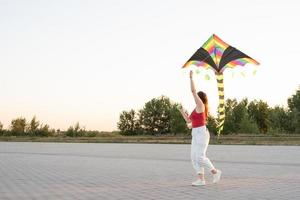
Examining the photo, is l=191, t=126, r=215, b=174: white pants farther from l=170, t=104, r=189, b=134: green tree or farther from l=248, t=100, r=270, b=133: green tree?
l=248, t=100, r=270, b=133: green tree

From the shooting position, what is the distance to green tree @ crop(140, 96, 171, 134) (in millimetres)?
85062

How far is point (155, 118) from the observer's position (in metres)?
85.9

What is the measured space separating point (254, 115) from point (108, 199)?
77078 mm

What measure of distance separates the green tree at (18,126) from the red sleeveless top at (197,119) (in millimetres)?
49339

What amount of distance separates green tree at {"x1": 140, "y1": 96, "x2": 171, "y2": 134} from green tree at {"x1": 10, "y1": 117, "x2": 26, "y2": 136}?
29.4 meters

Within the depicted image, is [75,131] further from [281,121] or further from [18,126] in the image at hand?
[281,121]

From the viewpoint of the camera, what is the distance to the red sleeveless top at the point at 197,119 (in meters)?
8.95

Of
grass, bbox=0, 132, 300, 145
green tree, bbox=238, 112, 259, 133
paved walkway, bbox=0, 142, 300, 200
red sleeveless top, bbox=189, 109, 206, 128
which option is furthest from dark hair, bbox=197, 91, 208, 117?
green tree, bbox=238, 112, 259, 133

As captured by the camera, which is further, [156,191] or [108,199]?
[156,191]

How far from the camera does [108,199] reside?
281 inches

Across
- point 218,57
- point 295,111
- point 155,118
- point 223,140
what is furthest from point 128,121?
point 218,57

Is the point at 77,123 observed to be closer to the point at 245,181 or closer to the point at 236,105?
the point at 236,105

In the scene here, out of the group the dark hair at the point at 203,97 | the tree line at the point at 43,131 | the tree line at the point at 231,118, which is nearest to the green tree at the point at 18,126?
the tree line at the point at 43,131

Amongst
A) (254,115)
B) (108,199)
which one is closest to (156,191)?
(108,199)
